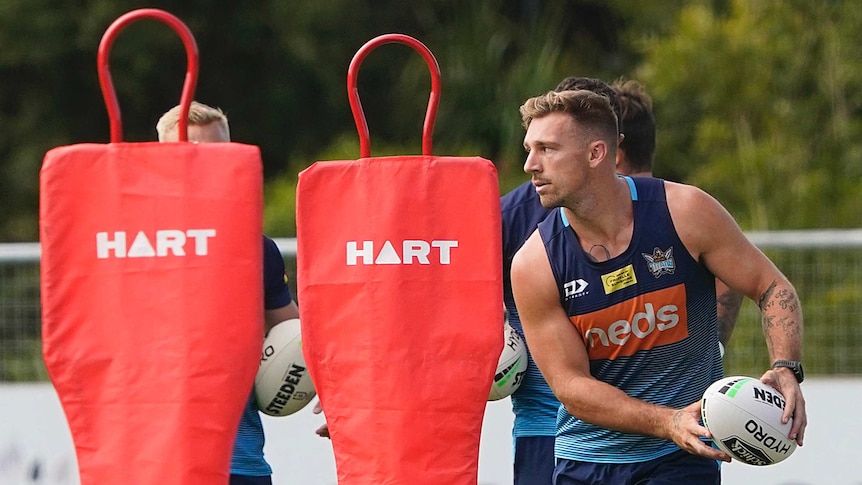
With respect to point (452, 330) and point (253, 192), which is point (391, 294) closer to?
point (452, 330)

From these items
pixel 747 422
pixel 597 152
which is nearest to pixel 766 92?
pixel 597 152

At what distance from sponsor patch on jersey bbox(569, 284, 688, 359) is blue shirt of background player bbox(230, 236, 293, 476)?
1.14 meters

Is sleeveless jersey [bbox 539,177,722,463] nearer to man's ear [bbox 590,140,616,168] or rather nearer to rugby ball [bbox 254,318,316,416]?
man's ear [bbox 590,140,616,168]

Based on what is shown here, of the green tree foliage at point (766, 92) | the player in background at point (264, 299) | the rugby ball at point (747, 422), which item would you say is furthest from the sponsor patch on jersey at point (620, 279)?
the green tree foliage at point (766, 92)

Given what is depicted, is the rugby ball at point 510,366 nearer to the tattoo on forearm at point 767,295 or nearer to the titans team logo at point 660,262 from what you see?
the titans team logo at point 660,262

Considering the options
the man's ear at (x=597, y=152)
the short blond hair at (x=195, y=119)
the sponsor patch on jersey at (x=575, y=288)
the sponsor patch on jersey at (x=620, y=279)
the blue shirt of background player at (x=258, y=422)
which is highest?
the short blond hair at (x=195, y=119)

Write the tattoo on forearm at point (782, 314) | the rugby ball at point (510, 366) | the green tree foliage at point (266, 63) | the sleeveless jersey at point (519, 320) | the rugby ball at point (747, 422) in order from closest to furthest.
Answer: the rugby ball at point (747, 422)
the tattoo on forearm at point (782, 314)
the rugby ball at point (510, 366)
the sleeveless jersey at point (519, 320)
the green tree foliage at point (266, 63)

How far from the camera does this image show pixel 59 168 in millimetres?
3459

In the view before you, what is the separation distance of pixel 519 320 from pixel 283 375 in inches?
37.1

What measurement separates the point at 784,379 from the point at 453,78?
11.2m

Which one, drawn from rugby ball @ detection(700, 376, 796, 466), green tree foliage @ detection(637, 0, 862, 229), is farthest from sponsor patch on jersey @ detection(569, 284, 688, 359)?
green tree foliage @ detection(637, 0, 862, 229)

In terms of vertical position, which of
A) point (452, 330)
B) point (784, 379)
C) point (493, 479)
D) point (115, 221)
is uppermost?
point (115, 221)

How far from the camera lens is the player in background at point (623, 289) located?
4.45m

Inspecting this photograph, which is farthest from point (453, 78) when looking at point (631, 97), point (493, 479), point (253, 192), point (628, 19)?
point (253, 192)
